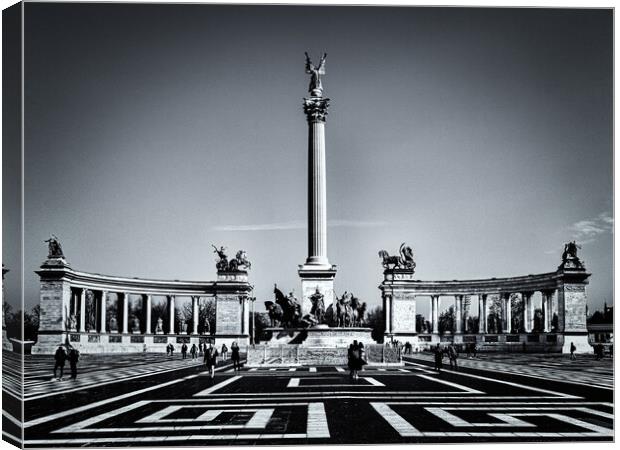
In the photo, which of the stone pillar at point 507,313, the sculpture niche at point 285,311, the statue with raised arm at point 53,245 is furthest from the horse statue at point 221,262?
the statue with raised arm at point 53,245

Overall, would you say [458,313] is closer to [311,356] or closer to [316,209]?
[316,209]

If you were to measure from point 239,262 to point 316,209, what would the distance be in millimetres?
41529

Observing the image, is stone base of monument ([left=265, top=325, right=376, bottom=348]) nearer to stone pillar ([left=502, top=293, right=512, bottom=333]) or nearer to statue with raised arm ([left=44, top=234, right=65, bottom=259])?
statue with raised arm ([left=44, top=234, right=65, bottom=259])

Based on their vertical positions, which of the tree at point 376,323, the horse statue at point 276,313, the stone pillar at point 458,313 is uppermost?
the horse statue at point 276,313

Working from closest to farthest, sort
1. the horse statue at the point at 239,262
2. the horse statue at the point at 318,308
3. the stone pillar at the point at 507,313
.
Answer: the horse statue at the point at 318,308
the stone pillar at the point at 507,313
the horse statue at the point at 239,262

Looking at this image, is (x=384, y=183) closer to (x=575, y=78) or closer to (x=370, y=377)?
(x=370, y=377)

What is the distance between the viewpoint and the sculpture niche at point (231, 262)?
90.8 metres

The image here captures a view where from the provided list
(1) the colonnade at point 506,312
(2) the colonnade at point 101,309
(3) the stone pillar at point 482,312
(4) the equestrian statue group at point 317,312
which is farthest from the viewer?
(3) the stone pillar at point 482,312

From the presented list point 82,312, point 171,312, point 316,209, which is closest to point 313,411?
point 316,209

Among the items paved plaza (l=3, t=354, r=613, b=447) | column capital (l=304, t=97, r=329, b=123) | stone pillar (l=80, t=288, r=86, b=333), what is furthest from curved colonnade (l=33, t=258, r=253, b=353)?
paved plaza (l=3, t=354, r=613, b=447)

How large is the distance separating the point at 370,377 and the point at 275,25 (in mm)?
14896

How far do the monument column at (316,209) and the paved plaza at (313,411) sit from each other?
20280mm

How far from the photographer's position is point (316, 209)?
52.0 metres

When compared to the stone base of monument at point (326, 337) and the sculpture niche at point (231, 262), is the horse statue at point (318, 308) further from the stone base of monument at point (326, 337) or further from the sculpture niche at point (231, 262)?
the sculpture niche at point (231, 262)
